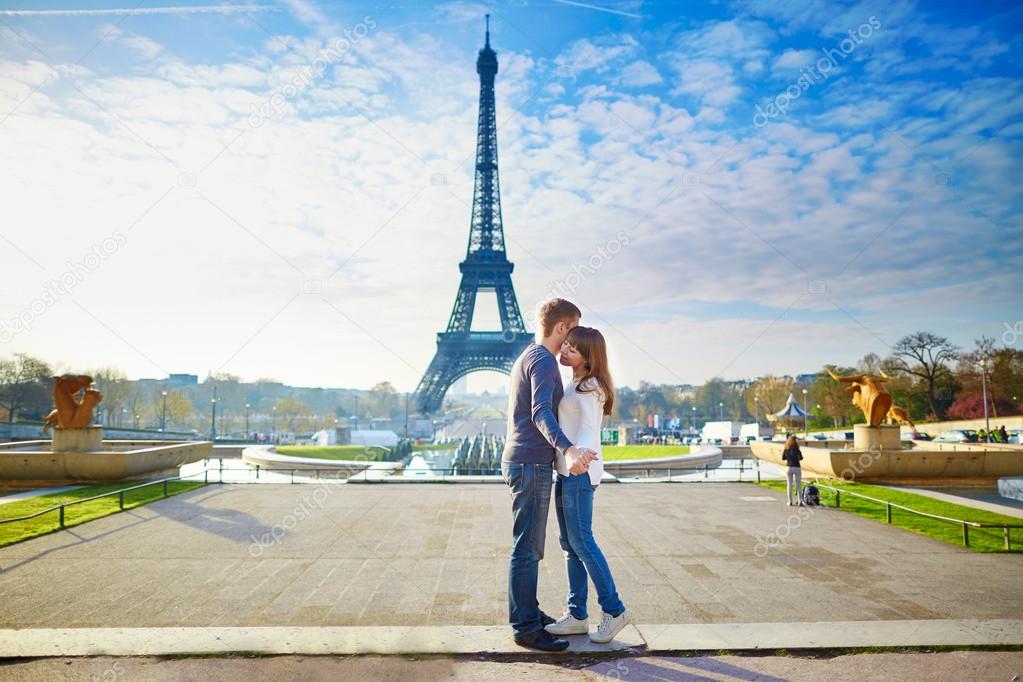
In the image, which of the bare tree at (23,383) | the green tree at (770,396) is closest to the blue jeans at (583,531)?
the bare tree at (23,383)

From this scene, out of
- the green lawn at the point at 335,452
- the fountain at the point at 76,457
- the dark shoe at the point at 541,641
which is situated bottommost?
the green lawn at the point at 335,452

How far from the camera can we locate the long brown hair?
16.5ft

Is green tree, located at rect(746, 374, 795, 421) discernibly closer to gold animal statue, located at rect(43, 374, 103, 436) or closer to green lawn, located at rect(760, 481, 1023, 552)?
green lawn, located at rect(760, 481, 1023, 552)

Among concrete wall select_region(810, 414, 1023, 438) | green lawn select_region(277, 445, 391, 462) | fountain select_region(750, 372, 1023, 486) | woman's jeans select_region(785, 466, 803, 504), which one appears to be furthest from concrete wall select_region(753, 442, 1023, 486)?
concrete wall select_region(810, 414, 1023, 438)

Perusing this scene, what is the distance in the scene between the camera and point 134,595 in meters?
6.20

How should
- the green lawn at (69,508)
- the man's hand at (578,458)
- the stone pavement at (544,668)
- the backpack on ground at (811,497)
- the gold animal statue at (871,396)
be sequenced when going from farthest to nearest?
the gold animal statue at (871,396) → the backpack on ground at (811,497) → the green lawn at (69,508) → the man's hand at (578,458) → the stone pavement at (544,668)

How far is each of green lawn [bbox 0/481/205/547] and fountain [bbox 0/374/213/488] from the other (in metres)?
0.62

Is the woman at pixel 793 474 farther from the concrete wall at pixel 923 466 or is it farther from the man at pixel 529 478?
the man at pixel 529 478

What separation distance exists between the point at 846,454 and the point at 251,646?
1626cm

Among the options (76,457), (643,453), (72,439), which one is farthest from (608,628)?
(643,453)

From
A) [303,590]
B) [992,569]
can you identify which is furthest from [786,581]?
[303,590]

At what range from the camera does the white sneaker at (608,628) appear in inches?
189

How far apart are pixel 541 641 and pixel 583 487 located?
3.54 ft

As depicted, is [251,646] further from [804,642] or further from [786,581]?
[786,581]
